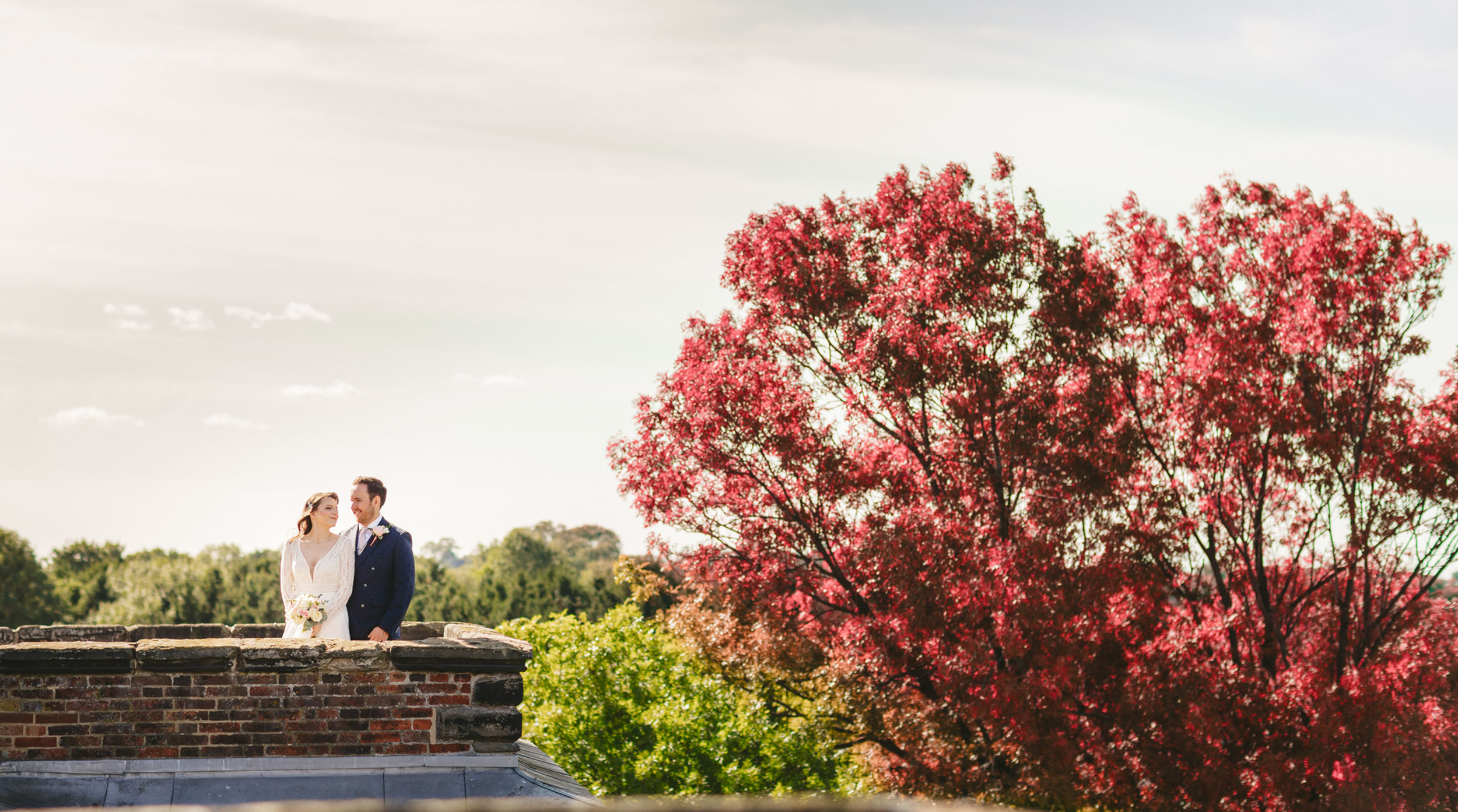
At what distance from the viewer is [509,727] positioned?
803 cm

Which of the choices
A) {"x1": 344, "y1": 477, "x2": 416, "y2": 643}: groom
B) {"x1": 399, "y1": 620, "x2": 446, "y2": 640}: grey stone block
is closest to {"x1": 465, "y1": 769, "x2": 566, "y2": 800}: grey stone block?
{"x1": 344, "y1": 477, "x2": 416, "y2": 643}: groom

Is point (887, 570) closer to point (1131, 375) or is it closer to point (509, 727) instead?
point (1131, 375)

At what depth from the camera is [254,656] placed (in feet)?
25.1

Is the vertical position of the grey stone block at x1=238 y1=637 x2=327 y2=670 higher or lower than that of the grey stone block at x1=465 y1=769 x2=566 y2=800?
higher

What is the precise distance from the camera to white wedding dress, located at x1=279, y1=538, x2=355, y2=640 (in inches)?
344

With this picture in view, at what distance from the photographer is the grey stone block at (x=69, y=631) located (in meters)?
10.3

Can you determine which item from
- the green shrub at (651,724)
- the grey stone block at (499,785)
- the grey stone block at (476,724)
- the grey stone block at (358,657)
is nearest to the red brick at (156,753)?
the grey stone block at (358,657)

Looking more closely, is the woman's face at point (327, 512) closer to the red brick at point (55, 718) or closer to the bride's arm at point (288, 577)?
the bride's arm at point (288, 577)

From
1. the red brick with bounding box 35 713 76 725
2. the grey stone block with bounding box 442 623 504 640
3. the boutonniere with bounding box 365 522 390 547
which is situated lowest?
the red brick with bounding box 35 713 76 725

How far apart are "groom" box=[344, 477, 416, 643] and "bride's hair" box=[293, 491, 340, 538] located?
24cm

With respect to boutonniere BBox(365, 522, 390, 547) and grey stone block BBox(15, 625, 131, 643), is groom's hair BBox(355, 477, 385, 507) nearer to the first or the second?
boutonniere BBox(365, 522, 390, 547)

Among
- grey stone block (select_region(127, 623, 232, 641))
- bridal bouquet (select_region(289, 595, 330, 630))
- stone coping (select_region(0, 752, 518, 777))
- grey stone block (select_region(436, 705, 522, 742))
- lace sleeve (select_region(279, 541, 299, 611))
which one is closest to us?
stone coping (select_region(0, 752, 518, 777))

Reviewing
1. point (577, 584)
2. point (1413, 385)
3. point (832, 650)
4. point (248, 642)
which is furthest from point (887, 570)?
point (577, 584)

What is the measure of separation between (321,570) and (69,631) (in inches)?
150
